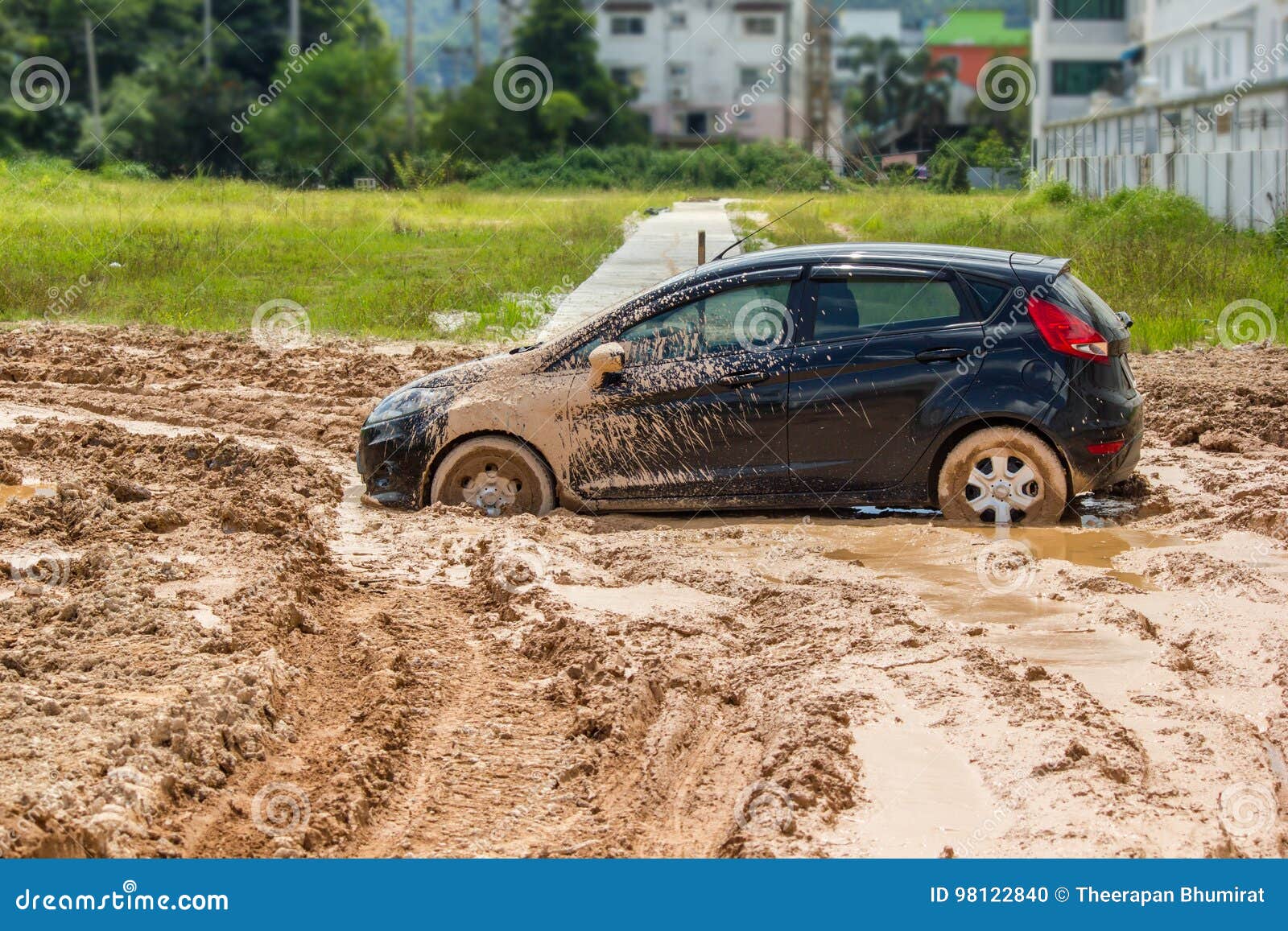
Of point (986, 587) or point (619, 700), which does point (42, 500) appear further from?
point (986, 587)

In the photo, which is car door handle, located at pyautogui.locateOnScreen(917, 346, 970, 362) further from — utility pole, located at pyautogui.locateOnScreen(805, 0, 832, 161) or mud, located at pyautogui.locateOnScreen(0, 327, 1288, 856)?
utility pole, located at pyautogui.locateOnScreen(805, 0, 832, 161)

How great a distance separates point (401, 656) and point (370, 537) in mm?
2312

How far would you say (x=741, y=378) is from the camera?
331 inches

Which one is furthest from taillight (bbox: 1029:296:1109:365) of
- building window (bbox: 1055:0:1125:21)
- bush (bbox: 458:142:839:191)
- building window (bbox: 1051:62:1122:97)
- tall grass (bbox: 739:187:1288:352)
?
building window (bbox: 1051:62:1122:97)

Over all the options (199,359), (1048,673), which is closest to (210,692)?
(1048,673)

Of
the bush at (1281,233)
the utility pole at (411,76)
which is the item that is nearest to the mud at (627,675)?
the bush at (1281,233)

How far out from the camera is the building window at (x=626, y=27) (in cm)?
1791

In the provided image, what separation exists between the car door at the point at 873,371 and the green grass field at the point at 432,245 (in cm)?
716

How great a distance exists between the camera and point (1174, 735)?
16.9ft

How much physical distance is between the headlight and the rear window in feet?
11.7

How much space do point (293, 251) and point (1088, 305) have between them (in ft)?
61.6

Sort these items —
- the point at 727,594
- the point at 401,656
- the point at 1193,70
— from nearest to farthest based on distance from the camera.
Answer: the point at 401,656 < the point at 727,594 < the point at 1193,70

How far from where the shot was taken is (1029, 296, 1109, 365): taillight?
8.20 metres

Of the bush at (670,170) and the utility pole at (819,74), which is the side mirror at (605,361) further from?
the bush at (670,170)
